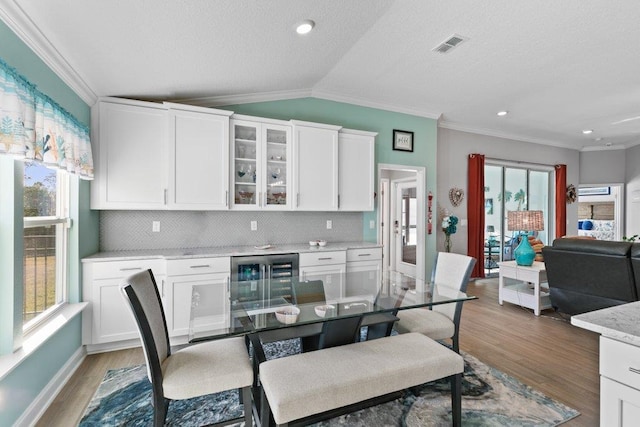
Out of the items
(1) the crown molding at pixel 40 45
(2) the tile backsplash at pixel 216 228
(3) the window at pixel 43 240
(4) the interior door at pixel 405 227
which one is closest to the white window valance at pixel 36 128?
(3) the window at pixel 43 240

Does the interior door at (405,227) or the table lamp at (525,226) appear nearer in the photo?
the table lamp at (525,226)

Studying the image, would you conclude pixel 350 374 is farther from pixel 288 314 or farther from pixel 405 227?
pixel 405 227

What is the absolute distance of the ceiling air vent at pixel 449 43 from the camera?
115 inches

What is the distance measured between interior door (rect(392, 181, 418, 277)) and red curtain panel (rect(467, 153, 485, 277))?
3.23 feet

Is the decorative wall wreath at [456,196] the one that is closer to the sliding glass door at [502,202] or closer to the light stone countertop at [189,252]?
the sliding glass door at [502,202]

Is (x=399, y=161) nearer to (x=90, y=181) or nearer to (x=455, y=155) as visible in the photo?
(x=455, y=155)

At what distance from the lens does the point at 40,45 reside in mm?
2010

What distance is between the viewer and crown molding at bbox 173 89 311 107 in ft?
11.8

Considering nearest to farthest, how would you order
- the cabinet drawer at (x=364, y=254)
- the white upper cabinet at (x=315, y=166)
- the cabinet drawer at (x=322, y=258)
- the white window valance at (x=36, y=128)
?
the white window valance at (x=36, y=128) < the cabinet drawer at (x=322, y=258) < the white upper cabinet at (x=315, y=166) < the cabinet drawer at (x=364, y=254)

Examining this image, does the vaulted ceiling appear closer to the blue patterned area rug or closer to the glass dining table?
the glass dining table

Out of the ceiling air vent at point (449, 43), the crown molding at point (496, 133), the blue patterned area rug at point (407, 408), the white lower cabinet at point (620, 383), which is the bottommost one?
the blue patterned area rug at point (407, 408)

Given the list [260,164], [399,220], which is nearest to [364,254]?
[260,164]

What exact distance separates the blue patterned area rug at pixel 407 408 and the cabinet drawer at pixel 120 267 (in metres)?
0.86

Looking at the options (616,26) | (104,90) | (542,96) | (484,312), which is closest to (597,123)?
(542,96)
